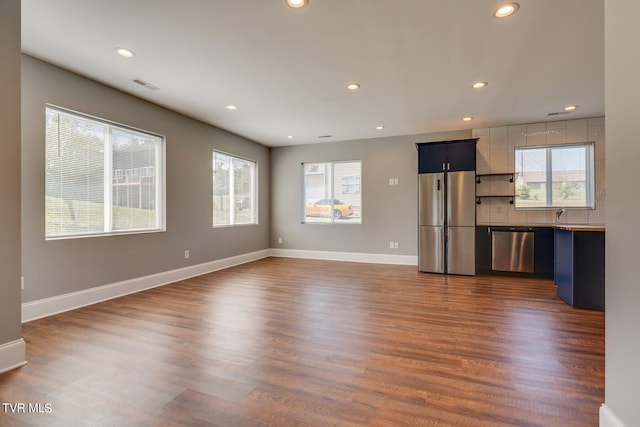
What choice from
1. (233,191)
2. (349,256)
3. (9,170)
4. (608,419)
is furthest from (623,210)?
(233,191)

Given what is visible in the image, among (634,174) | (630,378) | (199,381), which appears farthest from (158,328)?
(634,174)

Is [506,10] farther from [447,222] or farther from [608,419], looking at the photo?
[447,222]

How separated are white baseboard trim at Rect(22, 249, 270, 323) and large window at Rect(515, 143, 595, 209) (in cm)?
577

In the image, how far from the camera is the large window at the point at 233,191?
5.41m

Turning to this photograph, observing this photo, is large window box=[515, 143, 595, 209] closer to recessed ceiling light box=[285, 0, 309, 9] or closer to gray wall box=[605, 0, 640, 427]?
gray wall box=[605, 0, 640, 427]

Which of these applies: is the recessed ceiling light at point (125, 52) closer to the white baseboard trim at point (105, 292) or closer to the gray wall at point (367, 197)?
the white baseboard trim at point (105, 292)

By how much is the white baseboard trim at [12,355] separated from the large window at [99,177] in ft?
4.64

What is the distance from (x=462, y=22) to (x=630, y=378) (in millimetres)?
2492

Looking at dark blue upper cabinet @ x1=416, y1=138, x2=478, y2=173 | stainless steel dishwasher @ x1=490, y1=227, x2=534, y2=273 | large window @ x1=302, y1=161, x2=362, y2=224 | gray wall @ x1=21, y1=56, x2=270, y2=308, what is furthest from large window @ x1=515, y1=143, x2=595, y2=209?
gray wall @ x1=21, y1=56, x2=270, y2=308

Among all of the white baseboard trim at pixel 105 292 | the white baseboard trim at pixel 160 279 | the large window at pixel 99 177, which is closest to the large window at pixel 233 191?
the white baseboard trim at pixel 160 279

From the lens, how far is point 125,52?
108 inches

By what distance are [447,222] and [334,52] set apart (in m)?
3.54

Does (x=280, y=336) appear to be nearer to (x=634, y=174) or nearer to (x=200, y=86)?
(x=634, y=174)

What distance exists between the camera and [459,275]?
4914 millimetres
